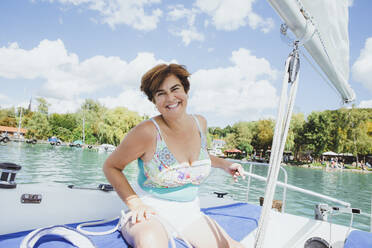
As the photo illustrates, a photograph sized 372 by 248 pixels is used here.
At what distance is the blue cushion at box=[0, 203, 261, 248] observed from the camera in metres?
1.04

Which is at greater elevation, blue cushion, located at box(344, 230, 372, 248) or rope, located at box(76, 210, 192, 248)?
rope, located at box(76, 210, 192, 248)

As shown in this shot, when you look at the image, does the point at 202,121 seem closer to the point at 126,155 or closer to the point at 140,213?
the point at 126,155

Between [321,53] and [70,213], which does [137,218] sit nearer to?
[70,213]

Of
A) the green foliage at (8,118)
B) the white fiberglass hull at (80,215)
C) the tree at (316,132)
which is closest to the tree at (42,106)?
the green foliage at (8,118)

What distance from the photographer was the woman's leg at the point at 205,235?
115cm

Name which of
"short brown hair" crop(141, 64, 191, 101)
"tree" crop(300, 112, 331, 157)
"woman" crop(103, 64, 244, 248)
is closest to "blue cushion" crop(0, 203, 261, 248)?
"woman" crop(103, 64, 244, 248)

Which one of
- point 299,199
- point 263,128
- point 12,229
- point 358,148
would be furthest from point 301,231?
point 263,128

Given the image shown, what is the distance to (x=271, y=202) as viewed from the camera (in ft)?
2.46

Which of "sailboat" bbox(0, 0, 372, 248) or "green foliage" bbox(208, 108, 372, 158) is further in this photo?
"green foliage" bbox(208, 108, 372, 158)

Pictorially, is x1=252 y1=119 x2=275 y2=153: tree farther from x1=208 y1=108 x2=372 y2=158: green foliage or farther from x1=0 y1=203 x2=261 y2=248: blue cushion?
x1=0 y1=203 x2=261 y2=248: blue cushion

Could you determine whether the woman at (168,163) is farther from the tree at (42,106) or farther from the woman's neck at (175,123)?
the tree at (42,106)

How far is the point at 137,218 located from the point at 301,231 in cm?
139

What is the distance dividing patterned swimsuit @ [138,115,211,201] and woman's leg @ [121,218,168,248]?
208 mm

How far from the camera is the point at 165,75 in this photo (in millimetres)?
1195
